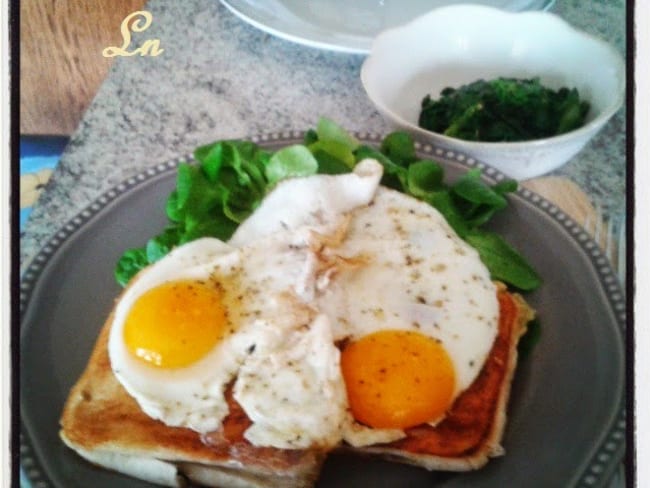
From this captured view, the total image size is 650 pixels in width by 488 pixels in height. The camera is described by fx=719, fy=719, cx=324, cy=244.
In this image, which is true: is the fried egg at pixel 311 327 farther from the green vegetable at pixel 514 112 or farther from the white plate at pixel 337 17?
the white plate at pixel 337 17

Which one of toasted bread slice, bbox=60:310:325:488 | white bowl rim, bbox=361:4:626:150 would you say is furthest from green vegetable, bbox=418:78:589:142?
toasted bread slice, bbox=60:310:325:488

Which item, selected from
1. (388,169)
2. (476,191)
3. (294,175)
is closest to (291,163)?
(294,175)

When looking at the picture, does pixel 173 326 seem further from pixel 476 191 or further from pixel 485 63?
pixel 485 63

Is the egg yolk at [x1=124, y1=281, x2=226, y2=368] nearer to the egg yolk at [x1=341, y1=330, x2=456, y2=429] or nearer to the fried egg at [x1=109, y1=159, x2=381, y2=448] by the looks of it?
the fried egg at [x1=109, y1=159, x2=381, y2=448]

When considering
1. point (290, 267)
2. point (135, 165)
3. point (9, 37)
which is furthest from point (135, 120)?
point (290, 267)

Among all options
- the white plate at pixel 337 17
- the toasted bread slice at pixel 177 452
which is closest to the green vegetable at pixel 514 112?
the white plate at pixel 337 17

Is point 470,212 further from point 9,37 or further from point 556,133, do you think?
point 9,37
